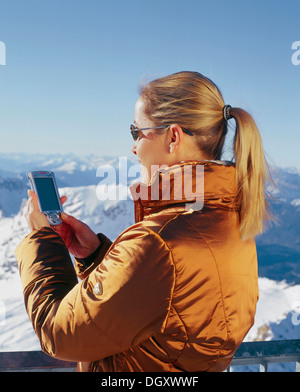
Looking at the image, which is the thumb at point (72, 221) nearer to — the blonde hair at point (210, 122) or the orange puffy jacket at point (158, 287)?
the orange puffy jacket at point (158, 287)

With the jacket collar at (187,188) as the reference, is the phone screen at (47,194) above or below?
below

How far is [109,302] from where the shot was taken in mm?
576

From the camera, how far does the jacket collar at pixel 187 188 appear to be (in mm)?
652

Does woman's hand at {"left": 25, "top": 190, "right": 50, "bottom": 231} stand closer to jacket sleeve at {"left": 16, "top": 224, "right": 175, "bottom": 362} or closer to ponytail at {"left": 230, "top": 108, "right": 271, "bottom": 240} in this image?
jacket sleeve at {"left": 16, "top": 224, "right": 175, "bottom": 362}

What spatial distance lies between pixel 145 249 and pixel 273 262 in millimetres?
21991

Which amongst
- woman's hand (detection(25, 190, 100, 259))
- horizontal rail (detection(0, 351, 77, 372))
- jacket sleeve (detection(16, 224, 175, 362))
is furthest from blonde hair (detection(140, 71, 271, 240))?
horizontal rail (detection(0, 351, 77, 372))

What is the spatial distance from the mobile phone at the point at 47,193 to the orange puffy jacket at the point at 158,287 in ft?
0.48

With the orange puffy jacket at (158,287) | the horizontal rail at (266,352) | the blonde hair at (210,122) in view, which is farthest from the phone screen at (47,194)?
the horizontal rail at (266,352)

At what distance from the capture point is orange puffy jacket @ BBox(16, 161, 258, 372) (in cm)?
57

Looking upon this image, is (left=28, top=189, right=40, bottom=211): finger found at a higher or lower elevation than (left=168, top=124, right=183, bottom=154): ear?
lower

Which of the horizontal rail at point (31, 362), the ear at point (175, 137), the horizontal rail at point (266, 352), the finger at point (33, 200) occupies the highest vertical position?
the ear at point (175, 137)

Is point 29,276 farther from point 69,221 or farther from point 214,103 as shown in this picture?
point 214,103
